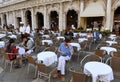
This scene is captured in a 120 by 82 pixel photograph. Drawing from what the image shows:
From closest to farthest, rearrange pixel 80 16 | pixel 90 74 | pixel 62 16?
pixel 90 74
pixel 80 16
pixel 62 16

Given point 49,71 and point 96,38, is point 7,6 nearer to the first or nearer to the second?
point 96,38

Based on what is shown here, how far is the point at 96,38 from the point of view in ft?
35.7

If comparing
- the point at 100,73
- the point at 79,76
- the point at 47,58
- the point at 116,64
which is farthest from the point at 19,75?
the point at 116,64

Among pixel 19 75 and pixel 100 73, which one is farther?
pixel 19 75

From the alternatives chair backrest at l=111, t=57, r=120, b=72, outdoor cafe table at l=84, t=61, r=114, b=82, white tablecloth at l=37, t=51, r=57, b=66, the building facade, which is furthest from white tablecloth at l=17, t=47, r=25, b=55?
the building facade

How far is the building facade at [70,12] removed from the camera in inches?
600

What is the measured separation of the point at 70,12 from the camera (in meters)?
21.6

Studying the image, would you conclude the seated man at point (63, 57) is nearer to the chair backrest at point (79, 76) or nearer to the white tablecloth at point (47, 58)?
the white tablecloth at point (47, 58)

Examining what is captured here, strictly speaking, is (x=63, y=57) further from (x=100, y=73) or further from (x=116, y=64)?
(x=116, y=64)

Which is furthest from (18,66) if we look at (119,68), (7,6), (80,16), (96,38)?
(7,6)

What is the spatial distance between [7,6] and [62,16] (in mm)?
19113

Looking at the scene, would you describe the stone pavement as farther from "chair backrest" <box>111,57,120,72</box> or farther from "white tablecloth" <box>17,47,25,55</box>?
"white tablecloth" <box>17,47,25,55</box>

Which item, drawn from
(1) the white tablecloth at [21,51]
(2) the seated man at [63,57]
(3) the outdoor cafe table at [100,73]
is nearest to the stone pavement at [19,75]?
(2) the seated man at [63,57]

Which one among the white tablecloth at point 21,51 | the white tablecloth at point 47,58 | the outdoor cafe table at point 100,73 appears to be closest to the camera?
the outdoor cafe table at point 100,73
